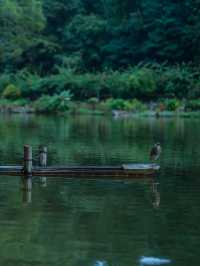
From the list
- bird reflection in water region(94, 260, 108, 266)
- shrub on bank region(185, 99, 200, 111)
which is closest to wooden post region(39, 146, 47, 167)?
bird reflection in water region(94, 260, 108, 266)

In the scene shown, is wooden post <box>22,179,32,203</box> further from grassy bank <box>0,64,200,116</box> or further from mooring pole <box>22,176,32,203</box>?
grassy bank <box>0,64,200,116</box>

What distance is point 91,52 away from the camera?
69.8 metres

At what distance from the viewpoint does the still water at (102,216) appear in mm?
11648

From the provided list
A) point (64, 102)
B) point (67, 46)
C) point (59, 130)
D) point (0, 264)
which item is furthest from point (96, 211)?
point (67, 46)

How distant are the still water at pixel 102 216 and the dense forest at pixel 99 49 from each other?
34.7 m

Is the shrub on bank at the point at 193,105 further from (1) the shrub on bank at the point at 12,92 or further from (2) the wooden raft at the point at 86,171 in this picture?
(2) the wooden raft at the point at 86,171

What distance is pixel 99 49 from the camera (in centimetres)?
6994

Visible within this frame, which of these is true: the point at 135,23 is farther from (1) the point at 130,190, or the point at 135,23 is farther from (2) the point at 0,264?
(2) the point at 0,264

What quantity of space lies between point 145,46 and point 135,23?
3.13m

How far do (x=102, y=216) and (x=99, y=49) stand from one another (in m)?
56.1

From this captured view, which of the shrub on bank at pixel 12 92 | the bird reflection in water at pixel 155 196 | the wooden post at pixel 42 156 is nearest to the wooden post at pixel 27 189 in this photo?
the wooden post at pixel 42 156

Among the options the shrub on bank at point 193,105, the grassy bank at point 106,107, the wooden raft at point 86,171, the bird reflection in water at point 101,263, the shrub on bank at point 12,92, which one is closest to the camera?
the bird reflection in water at point 101,263

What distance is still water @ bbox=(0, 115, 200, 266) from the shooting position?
→ 11.6 metres

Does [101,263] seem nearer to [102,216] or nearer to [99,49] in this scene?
[102,216]
